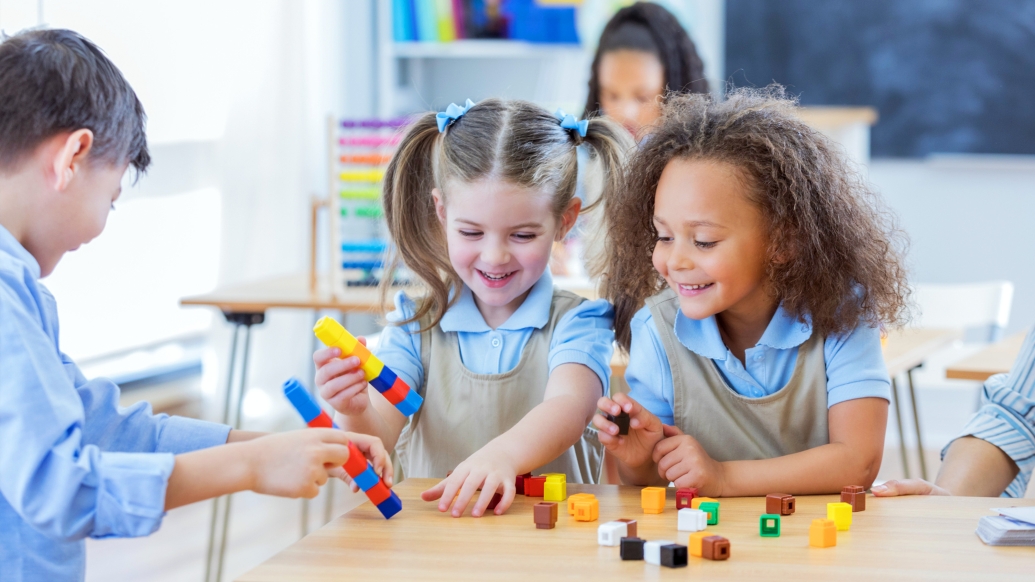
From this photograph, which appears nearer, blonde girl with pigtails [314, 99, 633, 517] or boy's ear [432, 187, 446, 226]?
blonde girl with pigtails [314, 99, 633, 517]

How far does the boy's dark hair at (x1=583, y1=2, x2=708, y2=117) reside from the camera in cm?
327

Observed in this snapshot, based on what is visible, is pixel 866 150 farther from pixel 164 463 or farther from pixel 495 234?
pixel 164 463

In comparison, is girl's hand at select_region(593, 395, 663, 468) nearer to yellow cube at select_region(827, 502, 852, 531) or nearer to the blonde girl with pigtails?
the blonde girl with pigtails

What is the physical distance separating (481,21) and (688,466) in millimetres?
3678

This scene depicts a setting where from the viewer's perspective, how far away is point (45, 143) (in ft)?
3.40

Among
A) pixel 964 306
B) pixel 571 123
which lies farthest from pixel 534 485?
pixel 964 306

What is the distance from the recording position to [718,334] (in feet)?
4.69

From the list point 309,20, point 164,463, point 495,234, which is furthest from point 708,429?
point 309,20

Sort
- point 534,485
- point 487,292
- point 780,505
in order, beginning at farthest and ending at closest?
1. point 487,292
2. point 534,485
3. point 780,505

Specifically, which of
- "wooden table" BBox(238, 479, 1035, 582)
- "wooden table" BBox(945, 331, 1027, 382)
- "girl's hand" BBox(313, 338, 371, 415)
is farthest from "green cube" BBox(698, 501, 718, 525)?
"wooden table" BBox(945, 331, 1027, 382)

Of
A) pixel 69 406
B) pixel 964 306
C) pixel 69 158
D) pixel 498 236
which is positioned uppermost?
pixel 69 158

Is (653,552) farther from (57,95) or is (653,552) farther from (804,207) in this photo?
(57,95)

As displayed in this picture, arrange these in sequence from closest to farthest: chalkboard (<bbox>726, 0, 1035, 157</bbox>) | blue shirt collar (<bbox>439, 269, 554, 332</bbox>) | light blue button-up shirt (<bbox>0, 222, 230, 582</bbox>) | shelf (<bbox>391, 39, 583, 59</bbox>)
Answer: light blue button-up shirt (<bbox>0, 222, 230, 582</bbox>)
blue shirt collar (<bbox>439, 269, 554, 332</bbox>)
chalkboard (<bbox>726, 0, 1035, 157</bbox>)
shelf (<bbox>391, 39, 583, 59</bbox>)

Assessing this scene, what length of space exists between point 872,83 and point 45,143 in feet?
13.4
